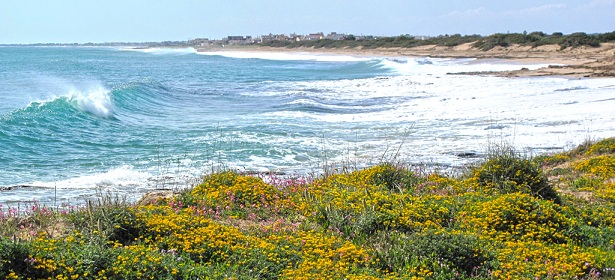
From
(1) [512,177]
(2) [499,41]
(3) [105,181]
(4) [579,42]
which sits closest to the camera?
(1) [512,177]

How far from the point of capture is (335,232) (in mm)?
7824

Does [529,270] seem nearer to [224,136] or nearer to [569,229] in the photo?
[569,229]

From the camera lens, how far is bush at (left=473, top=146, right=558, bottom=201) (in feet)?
31.3

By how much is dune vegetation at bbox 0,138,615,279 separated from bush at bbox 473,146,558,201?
0.9 inches

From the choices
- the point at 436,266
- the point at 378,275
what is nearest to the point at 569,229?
the point at 436,266

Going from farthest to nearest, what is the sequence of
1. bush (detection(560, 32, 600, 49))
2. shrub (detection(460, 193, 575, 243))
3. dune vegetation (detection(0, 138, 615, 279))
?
1. bush (detection(560, 32, 600, 49))
2. shrub (detection(460, 193, 575, 243))
3. dune vegetation (detection(0, 138, 615, 279))

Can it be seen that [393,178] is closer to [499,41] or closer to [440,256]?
[440,256]

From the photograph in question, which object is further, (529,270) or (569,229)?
(569,229)

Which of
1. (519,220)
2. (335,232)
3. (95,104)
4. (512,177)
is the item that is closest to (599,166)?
(512,177)

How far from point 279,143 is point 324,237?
1084cm

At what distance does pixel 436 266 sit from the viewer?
6.50 metres

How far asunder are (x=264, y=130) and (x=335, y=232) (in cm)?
1346

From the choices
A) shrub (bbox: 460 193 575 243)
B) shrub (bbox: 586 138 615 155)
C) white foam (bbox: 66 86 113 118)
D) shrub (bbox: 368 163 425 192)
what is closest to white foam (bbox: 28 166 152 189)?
shrub (bbox: 368 163 425 192)

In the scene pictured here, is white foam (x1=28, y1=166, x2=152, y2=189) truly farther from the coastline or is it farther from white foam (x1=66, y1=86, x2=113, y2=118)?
the coastline
